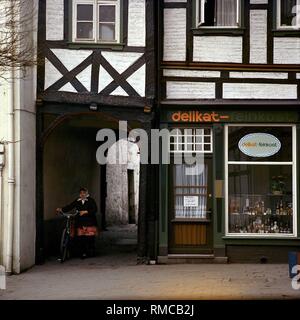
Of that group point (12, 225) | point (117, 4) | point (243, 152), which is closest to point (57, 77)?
point (117, 4)

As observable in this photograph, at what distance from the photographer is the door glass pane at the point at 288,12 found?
16.1m

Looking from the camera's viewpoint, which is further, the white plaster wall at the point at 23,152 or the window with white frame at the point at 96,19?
the window with white frame at the point at 96,19

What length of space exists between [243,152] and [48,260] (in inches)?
202

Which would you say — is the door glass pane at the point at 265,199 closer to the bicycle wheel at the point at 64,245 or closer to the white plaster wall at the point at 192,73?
the white plaster wall at the point at 192,73

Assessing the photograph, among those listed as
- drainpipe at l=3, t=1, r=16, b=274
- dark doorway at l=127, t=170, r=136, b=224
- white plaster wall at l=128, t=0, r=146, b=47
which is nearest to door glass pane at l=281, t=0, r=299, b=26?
white plaster wall at l=128, t=0, r=146, b=47

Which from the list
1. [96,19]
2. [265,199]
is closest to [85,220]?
[265,199]

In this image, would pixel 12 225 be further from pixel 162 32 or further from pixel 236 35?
pixel 236 35

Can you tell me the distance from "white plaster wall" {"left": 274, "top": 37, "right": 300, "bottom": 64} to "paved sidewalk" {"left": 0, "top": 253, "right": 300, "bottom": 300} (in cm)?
451

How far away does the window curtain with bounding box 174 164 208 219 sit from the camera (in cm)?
1628

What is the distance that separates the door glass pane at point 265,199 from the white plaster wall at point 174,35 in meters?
2.79

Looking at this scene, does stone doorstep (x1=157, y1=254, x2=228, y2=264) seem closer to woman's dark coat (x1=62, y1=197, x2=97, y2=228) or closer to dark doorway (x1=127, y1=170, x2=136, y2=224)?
woman's dark coat (x1=62, y1=197, x2=97, y2=228)

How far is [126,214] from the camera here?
2772cm

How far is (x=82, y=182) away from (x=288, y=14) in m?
7.94

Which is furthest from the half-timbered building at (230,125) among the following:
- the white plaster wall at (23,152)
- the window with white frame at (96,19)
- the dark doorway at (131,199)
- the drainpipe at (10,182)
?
the dark doorway at (131,199)
